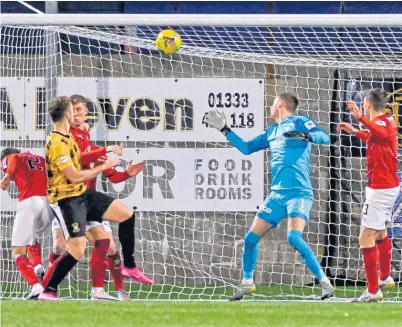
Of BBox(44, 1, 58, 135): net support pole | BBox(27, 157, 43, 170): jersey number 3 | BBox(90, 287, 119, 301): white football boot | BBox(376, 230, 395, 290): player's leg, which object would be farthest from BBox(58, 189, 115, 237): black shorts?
BBox(376, 230, 395, 290): player's leg

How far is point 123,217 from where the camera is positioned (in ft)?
33.3

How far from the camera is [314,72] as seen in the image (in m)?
12.2

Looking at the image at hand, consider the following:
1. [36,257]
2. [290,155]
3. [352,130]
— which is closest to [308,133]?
[290,155]

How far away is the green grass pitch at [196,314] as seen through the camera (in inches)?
303

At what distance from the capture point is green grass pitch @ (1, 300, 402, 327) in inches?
303

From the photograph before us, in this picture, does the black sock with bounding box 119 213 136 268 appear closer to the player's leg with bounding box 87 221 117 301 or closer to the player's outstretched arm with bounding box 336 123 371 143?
the player's leg with bounding box 87 221 117 301

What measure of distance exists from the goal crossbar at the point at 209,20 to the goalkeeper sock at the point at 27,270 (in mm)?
1893

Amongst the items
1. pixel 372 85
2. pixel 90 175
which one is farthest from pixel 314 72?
pixel 90 175

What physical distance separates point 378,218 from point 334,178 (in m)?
1.93

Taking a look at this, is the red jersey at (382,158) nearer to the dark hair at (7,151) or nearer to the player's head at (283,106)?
the player's head at (283,106)

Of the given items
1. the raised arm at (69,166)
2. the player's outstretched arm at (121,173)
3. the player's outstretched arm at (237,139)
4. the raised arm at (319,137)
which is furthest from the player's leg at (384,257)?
the raised arm at (69,166)

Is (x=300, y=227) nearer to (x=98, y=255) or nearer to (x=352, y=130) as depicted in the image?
(x=352, y=130)

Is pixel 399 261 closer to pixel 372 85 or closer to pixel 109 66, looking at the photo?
pixel 372 85

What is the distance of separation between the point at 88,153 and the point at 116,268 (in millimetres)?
961
